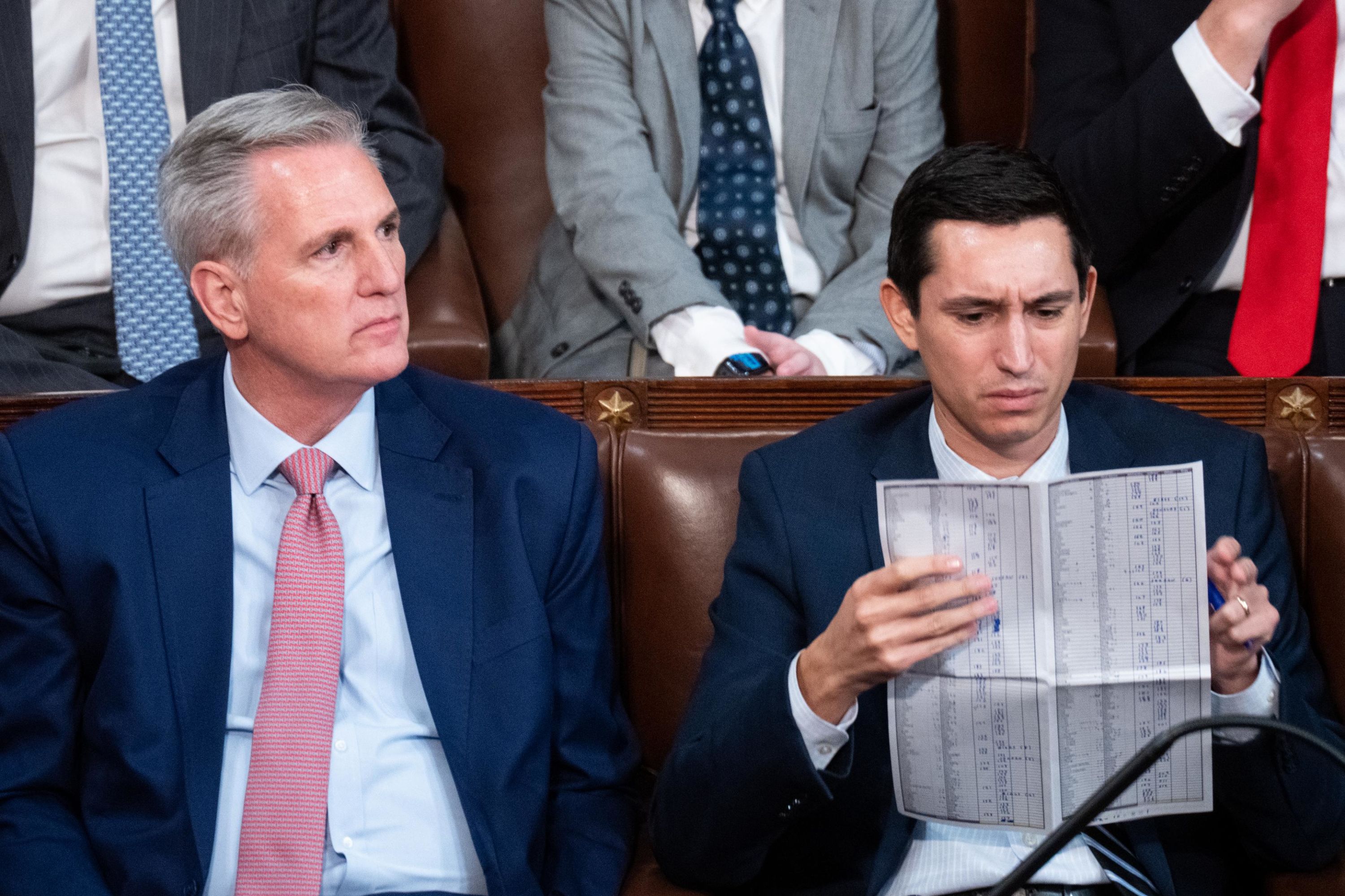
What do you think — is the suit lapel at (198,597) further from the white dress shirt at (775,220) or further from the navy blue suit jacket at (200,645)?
the white dress shirt at (775,220)

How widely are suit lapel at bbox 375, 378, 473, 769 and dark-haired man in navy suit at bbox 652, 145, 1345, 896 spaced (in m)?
0.26

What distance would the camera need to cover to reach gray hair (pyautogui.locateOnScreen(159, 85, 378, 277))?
1.64 metres

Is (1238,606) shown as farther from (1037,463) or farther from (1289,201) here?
(1289,201)

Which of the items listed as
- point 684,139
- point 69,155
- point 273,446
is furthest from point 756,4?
point 273,446

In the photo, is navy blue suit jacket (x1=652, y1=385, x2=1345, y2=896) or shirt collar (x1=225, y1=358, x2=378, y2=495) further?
shirt collar (x1=225, y1=358, x2=378, y2=495)

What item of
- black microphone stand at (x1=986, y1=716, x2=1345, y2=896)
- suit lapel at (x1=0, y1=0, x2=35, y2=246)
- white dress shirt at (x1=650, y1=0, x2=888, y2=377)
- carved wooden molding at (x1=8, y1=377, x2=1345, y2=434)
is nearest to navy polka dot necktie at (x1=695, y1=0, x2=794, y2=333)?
white dress shirt at (x1=650, y1=0, x2=888, y2=377)

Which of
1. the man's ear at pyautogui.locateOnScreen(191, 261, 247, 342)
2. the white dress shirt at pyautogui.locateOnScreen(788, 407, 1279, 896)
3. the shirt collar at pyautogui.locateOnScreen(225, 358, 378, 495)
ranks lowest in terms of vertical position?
the white dress shirt at pyautogui.locateOnScreen(788, 407, 1279, 896)

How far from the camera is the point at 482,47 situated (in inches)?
113

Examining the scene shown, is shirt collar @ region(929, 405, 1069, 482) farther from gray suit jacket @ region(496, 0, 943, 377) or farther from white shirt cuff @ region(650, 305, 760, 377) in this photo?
gray suit jacket @ region(496, 0, 943, 377)

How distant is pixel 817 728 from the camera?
141cm

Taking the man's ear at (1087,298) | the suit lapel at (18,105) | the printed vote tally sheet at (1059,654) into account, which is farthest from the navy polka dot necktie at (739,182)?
the printed vote tally sheet at (1059,654)

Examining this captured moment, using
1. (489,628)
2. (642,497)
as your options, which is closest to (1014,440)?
(642,497)

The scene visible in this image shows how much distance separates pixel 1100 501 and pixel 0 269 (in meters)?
1.91

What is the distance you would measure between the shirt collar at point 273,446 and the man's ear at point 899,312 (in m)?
0.65
